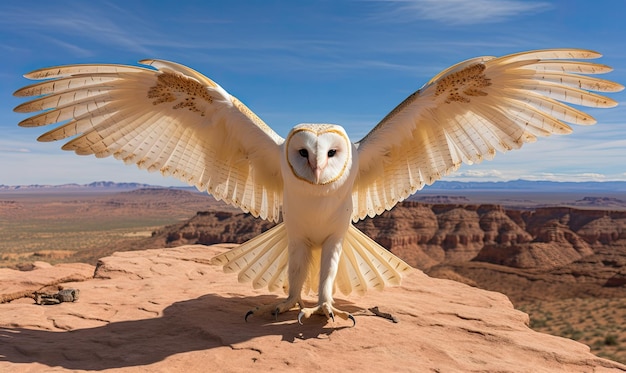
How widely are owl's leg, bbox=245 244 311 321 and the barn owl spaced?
1 cm

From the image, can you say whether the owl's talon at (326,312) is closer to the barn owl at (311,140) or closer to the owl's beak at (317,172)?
the barn owl at (311,140)

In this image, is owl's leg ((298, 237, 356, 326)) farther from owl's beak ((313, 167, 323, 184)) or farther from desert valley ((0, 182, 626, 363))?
desert valley ((0, 182, 626, 363))

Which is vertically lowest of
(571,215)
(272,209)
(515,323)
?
(515,323)

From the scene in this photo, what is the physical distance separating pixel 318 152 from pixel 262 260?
222 cm

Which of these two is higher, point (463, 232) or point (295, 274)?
point (463, 232)

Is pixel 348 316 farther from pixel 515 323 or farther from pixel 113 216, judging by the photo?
pixel 113 216

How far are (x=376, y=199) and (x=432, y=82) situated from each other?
186 cm

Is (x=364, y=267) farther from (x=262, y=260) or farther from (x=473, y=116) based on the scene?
(x=473, y=116)

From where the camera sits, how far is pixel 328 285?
535cm

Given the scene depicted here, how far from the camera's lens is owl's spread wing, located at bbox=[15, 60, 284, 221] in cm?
521

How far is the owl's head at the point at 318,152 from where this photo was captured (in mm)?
4598

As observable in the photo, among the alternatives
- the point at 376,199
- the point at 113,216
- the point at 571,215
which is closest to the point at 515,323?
the point at 376,199

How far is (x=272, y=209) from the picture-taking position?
678 cm

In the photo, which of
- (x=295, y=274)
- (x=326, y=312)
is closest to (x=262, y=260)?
(x=295, y=274)
